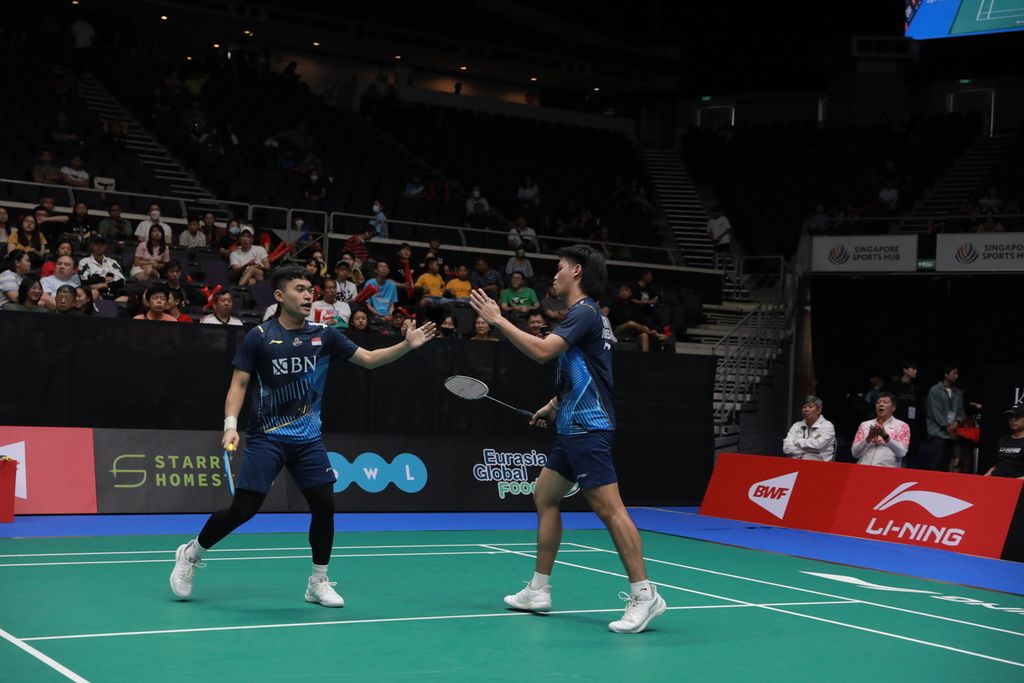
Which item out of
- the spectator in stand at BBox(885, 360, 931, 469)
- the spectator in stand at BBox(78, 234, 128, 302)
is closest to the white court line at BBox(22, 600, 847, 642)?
the spectator in stand at BBox(78, 234, 128, 302)

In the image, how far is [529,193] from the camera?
30.5 meters

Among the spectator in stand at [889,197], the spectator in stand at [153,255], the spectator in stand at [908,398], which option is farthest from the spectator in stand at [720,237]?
the spectator in stand at [153,255]

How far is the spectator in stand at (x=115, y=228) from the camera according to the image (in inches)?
739

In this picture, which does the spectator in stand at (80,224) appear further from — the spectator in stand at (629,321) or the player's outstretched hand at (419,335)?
the player's outstretched hand at (419,335)

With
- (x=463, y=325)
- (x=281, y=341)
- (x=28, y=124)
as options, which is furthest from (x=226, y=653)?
(x=28, y=124)

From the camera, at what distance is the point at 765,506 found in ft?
48.9

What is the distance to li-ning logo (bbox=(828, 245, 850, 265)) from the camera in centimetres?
2577

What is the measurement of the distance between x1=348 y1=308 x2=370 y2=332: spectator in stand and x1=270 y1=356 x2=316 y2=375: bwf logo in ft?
26.4

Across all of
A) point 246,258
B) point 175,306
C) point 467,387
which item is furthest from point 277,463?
point 246,258

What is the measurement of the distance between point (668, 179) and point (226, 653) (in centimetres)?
3026

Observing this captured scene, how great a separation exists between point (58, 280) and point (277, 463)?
8.44m

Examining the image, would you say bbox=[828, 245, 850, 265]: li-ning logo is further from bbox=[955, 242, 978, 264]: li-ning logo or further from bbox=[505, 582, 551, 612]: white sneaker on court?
bbox=[505, 582, 551, 612]: white sneaker on court

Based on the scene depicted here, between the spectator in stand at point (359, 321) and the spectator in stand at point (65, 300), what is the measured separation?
3389mm

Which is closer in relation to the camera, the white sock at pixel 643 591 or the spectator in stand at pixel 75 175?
the white sock at pixel 643 591
